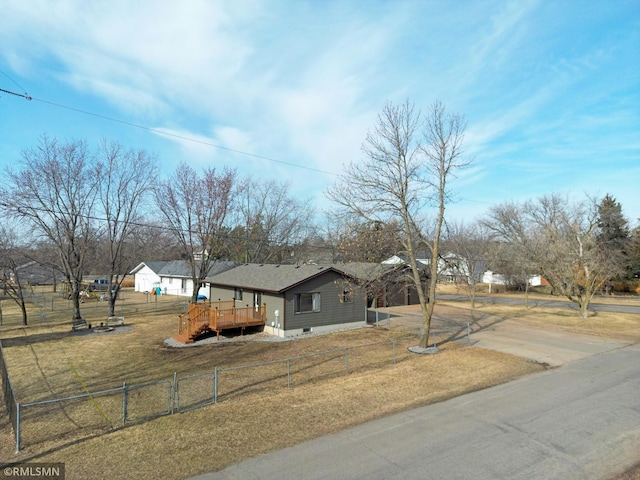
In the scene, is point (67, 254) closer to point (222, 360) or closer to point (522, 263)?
point (222, 360)

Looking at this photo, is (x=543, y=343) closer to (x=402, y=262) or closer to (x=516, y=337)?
(x=516, y=337)

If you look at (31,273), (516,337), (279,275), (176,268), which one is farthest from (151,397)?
(176,268)

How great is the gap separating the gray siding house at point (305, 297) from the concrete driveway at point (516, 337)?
135 inches

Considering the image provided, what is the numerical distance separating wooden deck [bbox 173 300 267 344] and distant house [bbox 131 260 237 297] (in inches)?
907

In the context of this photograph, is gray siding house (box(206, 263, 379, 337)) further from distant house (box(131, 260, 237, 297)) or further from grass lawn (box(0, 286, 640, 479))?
distant house (box(131, 260, 237, 297))

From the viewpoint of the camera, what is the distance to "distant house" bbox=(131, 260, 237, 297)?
159 feet

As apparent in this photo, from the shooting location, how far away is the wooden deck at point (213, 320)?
20625 millimetres

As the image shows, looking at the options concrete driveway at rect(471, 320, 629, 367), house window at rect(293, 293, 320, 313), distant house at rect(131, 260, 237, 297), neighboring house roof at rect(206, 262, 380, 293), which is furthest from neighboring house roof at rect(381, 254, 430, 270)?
distant house at rect(131, 260, 237, 297)

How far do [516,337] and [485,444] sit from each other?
1501cm

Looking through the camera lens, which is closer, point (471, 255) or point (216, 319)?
point (216, 319)

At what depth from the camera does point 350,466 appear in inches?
275

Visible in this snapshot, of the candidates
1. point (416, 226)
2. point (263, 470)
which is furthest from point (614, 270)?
point (263, 470)

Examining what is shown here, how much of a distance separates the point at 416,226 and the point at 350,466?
12.4m

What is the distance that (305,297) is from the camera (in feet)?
74.3
